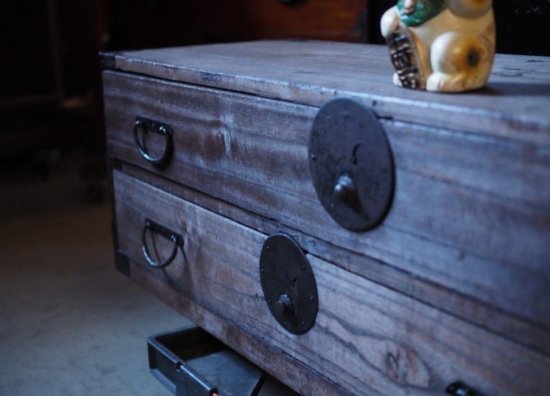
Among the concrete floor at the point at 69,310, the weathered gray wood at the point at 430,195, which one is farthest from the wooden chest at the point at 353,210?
the concrete floor at the point at 69,310

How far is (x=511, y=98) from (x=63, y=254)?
141 centimetres

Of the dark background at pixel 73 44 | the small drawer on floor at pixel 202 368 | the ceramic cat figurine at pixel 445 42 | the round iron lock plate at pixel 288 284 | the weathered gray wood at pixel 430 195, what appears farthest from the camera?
the dark background at pixel 73 44

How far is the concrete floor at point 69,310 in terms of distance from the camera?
1.22 m

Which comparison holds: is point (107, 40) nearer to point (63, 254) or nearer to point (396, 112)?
point (63, 254)

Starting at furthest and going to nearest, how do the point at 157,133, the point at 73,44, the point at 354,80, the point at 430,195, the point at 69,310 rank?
the point at 73,44 → the point at 69,310 → the point at 157,133 → the point at 354,80 → the point at 430,195

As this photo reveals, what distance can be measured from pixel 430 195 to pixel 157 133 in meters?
0.54

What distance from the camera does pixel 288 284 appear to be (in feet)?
2.77

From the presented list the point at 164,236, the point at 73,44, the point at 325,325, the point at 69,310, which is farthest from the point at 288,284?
the point at 73,44

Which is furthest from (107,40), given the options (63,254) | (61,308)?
(61,308)

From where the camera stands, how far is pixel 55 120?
7.99ft

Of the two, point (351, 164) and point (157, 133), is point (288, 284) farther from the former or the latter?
point (157, 133)

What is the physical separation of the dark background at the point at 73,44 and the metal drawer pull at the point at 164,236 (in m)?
0.79

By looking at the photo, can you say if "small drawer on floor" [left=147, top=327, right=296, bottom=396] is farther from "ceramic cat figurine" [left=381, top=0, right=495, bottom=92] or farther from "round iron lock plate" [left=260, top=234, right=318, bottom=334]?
"ceramic cat figurine" [left=381, top=0, right=495, bottom=92]

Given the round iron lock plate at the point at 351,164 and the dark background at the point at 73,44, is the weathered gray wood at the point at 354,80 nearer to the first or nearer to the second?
the round iron lock plate at the point at 351,164
